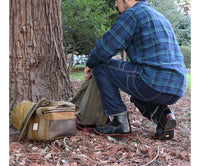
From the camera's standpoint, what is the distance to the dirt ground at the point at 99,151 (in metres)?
1.71

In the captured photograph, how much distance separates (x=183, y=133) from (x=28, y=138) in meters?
1.75

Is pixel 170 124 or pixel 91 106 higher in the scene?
pixel 91 106

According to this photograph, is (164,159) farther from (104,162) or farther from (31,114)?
(31,114)

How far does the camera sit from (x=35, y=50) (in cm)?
242

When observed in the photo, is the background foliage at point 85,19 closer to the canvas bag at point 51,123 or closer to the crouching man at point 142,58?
the crouching man at point 142,58

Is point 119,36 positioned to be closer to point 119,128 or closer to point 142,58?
point 142,58

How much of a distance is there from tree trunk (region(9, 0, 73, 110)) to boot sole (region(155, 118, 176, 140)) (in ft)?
4.32

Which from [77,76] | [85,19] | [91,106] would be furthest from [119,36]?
[77,76]

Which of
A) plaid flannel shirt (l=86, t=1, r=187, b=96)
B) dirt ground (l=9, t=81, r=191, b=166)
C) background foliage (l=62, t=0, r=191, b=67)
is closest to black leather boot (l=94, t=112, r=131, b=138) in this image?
dirt ground (l=9, t=81, r=191, b=166)

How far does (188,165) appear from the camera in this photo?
173 cm

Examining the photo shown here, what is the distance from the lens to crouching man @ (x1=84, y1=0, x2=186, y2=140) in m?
1.96

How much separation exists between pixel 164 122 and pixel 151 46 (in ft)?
2.61

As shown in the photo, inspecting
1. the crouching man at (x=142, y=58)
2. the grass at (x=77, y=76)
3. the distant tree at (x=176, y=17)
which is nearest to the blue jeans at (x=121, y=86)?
the crouching man at (x=142, y=58)
